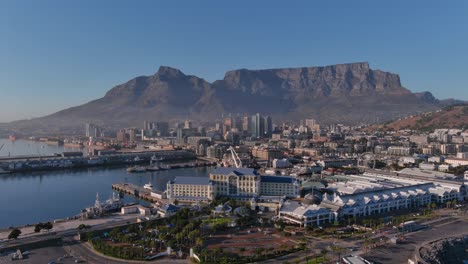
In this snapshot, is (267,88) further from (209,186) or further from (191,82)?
(209,186)

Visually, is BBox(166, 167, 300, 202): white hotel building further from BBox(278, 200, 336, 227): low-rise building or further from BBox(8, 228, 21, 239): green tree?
BBox(8, 228, 21, 239): green tree

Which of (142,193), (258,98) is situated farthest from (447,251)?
(258,98)

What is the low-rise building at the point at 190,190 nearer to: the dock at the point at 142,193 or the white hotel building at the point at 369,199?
the dock at the point at 142,193

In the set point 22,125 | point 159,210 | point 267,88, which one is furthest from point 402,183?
point 267,88

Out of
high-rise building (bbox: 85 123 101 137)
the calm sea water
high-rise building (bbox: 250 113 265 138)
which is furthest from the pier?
high-rise building (bbox: 85 123 101 137)

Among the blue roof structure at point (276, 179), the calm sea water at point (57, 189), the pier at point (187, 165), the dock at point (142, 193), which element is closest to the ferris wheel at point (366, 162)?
the calm sea water at point (57, 189)

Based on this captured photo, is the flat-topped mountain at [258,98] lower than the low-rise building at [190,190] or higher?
higher

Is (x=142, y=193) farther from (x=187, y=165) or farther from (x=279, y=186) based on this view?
(x=187, y=165)
